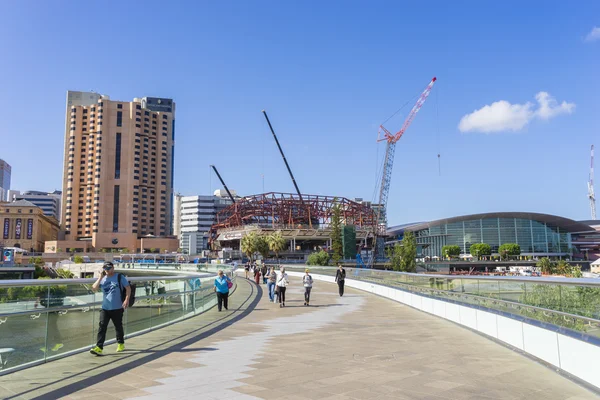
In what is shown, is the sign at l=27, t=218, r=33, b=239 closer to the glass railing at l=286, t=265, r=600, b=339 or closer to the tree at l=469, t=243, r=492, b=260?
the tree at l=469, t=243, r=492, b=260

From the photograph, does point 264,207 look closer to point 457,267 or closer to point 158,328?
point 457,267

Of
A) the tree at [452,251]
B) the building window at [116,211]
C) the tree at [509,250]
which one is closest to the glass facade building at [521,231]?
the tree at [452,251]

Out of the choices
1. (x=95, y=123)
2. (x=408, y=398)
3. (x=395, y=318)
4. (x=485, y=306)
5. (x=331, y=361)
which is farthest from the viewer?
(x=95, y=123)

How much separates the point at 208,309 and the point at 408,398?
12.7 metres

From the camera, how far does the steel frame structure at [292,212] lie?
133 m

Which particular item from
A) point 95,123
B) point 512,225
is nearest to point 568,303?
point 512,225

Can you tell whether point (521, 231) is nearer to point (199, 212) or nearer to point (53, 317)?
point (199, 212)

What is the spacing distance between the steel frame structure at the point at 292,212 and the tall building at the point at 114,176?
24208 millimetres

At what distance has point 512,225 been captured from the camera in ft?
436

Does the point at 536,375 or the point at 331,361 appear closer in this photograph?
the point at 536,375

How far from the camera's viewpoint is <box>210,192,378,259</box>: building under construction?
408 ft

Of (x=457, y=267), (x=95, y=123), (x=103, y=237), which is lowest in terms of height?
(x=457, y=267)

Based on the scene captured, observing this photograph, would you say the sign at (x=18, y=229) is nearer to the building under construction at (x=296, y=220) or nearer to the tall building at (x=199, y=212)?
the building under construction at (x=296, y=220)

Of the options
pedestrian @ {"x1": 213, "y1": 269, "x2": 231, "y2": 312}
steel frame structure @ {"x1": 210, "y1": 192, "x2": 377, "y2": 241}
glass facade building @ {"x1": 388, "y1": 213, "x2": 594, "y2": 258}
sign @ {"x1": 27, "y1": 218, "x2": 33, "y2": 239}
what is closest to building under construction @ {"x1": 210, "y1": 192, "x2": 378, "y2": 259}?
steel frame structure @ {"x1": 210, "y1": 192, "x2": 377, "y2": 241}
